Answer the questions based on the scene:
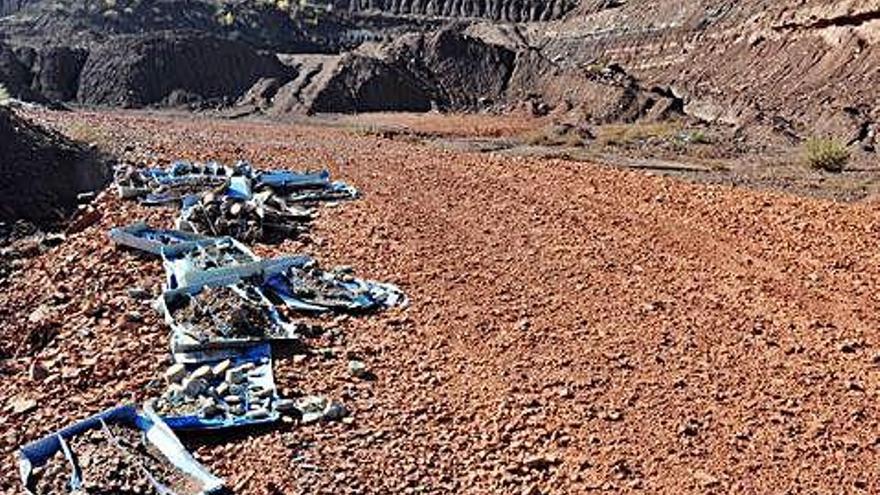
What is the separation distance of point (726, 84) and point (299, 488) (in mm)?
34147

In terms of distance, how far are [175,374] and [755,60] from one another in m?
33.7

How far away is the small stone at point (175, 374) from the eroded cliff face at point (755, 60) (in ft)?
71.2

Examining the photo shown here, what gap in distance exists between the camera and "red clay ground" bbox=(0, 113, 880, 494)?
6664 mm

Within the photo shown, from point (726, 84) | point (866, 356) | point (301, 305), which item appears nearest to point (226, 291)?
point (301, 305)

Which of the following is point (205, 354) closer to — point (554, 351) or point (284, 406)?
point (284, 406)

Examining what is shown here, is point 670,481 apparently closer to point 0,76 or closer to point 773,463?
point 773,463

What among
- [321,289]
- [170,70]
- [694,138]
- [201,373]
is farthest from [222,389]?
[170,70]

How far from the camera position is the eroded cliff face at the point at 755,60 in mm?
30188

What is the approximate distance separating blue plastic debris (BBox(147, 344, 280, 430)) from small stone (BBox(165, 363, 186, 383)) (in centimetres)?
5

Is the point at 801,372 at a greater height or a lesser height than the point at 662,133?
greater

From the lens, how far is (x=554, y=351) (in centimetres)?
848

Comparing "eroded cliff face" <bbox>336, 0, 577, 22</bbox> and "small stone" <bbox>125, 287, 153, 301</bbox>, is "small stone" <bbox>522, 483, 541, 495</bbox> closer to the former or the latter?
"small stone" <bbox>125, 287, 153, 301</bbox>

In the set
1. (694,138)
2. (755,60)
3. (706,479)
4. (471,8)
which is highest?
(706,479)

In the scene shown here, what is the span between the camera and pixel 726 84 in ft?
124
